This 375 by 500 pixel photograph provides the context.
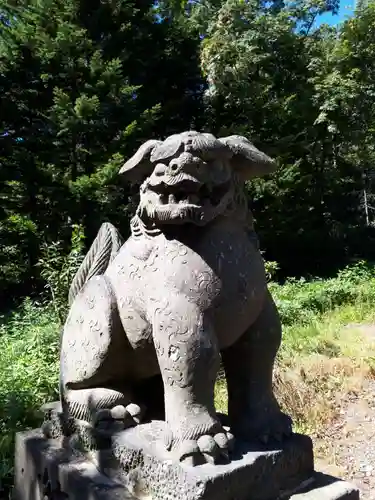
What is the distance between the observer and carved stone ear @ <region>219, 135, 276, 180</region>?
153cm

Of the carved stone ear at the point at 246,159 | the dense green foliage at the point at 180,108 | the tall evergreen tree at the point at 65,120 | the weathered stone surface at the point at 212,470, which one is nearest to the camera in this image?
the weathered stone surface at the point at 212,470

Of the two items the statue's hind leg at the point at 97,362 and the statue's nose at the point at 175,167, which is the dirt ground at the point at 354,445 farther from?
the statue's nose at the point at 175,167

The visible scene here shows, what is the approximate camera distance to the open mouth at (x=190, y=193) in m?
1.44

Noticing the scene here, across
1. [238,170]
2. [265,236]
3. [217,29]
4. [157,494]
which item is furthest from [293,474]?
[217,29]

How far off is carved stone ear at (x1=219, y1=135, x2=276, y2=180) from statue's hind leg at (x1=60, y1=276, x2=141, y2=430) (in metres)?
0.56

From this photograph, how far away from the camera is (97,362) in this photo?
163 cm

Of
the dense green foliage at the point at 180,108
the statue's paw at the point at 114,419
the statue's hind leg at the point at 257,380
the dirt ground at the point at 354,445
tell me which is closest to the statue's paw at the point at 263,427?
the statue's hind leg at the point at 257,380

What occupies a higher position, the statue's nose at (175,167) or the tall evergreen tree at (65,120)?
the tall evergreen tree at (65,120)

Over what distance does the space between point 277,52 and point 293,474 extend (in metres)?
12.8

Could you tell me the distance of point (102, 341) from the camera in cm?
161

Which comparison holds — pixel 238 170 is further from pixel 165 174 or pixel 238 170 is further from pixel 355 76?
pixel 355 76

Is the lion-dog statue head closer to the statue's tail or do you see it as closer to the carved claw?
the statue's tail


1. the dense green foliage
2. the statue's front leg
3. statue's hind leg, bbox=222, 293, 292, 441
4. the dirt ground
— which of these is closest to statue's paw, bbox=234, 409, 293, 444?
statue's hind leg, bbox=222, 293, 292, 441

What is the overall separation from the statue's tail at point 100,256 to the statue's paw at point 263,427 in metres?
0.75
